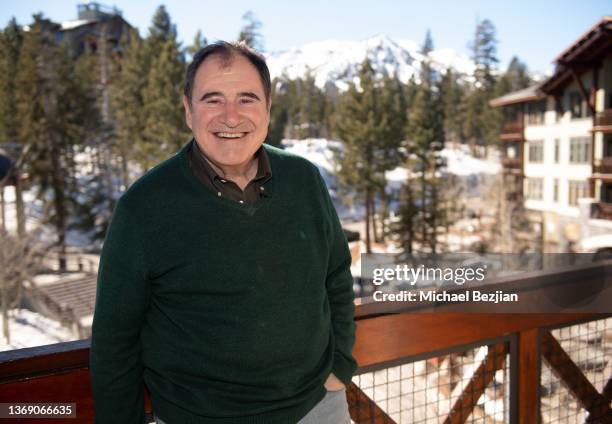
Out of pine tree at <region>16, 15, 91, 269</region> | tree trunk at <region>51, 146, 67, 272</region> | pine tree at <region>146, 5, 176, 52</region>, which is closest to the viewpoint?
pine tree at <region>16, 15, 91, 269</region>

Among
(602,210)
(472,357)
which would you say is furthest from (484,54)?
(472,357)

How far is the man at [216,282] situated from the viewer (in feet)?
5.30

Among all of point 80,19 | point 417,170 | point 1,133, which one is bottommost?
point 417,170

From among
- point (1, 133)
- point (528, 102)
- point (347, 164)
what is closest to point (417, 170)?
point (347, 164)

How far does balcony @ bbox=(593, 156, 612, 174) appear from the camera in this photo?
2155 centimetres

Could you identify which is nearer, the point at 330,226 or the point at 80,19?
the point at 330,226

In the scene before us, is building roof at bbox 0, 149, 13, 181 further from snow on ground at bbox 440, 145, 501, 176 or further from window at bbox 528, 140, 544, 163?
snow on ground at bbox 440, 145, 501, 176

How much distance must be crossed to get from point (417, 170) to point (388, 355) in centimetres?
3046

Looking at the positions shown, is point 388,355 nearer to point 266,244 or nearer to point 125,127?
point 266,244

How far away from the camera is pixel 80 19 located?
40.0 m

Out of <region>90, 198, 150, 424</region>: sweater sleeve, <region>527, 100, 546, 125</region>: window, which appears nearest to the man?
<region>90, 198, 150, 424</region>: sweater sleeve

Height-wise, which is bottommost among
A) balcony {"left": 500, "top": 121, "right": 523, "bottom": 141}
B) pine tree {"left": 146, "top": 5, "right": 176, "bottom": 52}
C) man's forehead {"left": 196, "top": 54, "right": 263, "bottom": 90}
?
man's forehead {"left": 196, "top": 54, "right": 263, "bottom": 90}

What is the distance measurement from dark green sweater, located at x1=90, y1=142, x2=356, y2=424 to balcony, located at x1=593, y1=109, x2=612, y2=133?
75.4 feet
